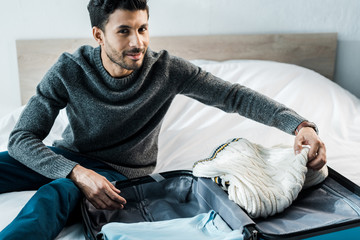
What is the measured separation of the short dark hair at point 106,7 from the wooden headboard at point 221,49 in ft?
→ 2.54

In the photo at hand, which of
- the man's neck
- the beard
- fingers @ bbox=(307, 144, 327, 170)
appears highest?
the beard

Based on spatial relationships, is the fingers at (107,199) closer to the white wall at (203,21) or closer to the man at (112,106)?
the man at (112,106)

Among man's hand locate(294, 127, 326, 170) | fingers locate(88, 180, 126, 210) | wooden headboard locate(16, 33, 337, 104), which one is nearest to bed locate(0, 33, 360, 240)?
wooden headboard locate(16, 33, 337, 104)

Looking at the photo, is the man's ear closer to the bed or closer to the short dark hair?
the short dark hair

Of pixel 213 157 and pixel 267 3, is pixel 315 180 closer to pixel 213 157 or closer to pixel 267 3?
pixel 213 157

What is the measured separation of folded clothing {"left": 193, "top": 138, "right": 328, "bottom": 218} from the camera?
0.86 meters

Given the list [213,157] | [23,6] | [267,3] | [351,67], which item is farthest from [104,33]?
[351,67]

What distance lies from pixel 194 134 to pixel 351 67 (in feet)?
4.09

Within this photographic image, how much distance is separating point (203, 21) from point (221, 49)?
182 mm

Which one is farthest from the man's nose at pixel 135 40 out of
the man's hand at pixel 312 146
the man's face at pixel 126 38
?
the man's hand at pixel 312 146

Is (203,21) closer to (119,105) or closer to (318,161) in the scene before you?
(119,105)

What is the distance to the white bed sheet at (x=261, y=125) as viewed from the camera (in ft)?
4.97

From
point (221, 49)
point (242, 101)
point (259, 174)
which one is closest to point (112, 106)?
point (242, 101)

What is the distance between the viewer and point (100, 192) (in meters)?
0.95
